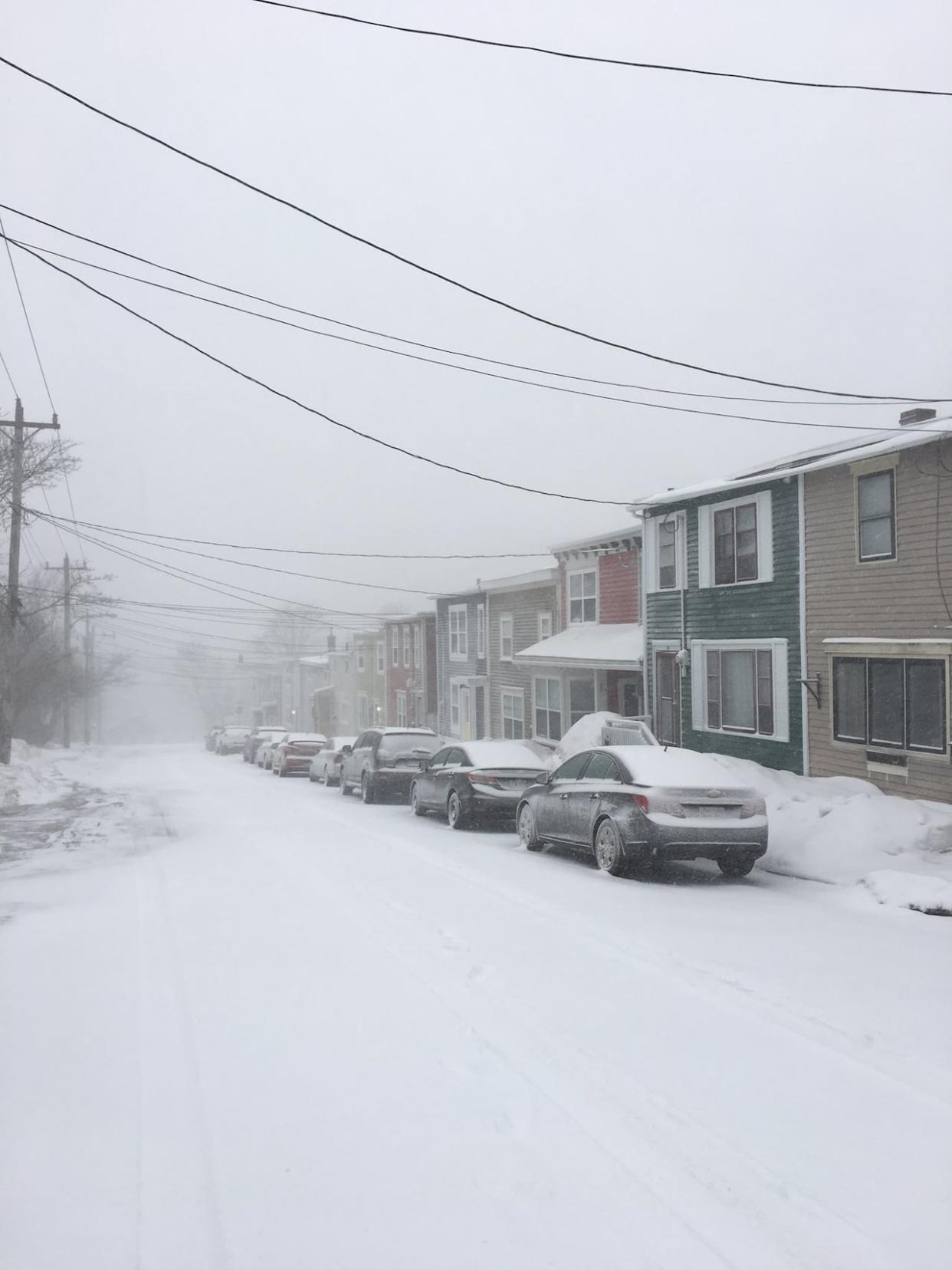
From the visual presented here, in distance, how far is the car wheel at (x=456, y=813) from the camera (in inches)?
656

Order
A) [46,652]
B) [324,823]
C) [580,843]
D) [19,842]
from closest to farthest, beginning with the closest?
1. [580,843]
2. [19,842]
3. [324,823]
4. [46,652]

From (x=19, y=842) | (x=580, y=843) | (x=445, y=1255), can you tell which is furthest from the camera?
(x=19, y=842)

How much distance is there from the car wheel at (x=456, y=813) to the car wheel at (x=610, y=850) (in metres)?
4.60

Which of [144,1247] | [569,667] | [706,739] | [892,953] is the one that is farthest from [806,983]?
[569,667]

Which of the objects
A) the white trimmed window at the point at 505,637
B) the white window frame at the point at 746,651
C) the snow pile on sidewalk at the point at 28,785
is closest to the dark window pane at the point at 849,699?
the white window frame at the point at 746,651

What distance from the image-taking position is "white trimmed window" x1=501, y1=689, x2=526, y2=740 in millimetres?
35562

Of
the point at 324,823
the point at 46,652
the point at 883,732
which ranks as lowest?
the point at 324,823

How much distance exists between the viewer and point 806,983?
272 inches

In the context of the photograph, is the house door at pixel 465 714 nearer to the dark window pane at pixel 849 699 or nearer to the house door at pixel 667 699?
the house door at pixel 667 699

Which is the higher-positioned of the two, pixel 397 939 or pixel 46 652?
pixel 46 652

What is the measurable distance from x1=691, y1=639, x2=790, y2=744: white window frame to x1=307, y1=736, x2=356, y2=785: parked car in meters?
8.57

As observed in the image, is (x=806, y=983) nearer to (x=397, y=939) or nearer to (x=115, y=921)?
(x=397, y=939)

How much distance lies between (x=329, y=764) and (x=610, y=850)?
56.2 feet

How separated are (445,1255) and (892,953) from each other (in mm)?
5349
